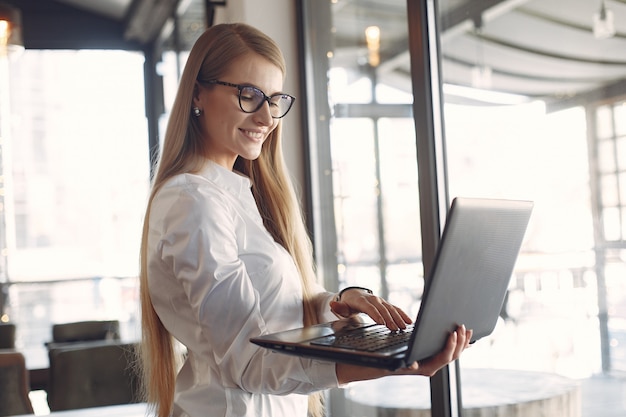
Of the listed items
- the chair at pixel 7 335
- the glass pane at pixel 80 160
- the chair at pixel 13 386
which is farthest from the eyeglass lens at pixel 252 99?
the glass pane at pixel 80 160

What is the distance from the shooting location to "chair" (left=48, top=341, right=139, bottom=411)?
3270mm

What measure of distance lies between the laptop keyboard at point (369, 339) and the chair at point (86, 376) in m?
2.18

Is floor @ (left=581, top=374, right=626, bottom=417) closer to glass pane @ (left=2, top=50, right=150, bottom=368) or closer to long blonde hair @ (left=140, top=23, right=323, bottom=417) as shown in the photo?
long blonde hair @ (left=140, top=23, right=323, bottom=417)

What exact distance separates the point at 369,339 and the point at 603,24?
39.8 inches

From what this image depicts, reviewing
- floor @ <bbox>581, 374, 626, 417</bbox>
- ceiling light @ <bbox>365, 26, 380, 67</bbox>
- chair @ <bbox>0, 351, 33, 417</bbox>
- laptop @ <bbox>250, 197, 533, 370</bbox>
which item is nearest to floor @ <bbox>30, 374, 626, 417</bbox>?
floor @ <bbox>581, 374, 626, 417</bbox>

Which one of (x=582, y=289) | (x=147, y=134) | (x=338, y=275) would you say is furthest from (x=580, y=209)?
(x=147, y=134)

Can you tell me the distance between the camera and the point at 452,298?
1094 mm

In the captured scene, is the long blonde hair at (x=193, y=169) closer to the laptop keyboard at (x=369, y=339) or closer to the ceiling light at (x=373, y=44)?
the laptop keyboard at (x=369, y=339)

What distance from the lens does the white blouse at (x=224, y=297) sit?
127 cm

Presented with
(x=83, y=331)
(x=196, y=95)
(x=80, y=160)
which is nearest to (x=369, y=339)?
(x=196, y=95)

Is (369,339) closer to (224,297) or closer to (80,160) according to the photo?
(224,297)

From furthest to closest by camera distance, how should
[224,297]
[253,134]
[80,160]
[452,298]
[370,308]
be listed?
1. [80,160]
2. [253,134]
3. [370,308]
4. [224,297]
5. [452,298]

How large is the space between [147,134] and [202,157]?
6621 mm

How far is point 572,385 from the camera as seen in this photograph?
1.90m
